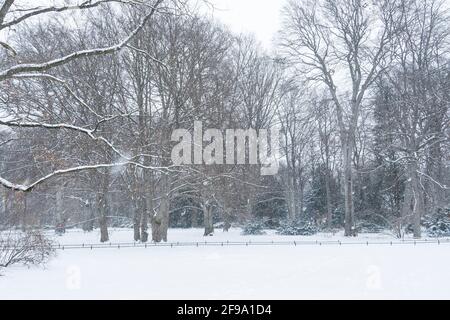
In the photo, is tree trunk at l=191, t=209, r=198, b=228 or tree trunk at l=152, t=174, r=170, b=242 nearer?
tree trunk at l=152, t=174, r=170, b=242

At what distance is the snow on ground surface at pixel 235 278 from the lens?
415 inches

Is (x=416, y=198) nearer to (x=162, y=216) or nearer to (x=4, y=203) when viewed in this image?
(x=162, y=216)

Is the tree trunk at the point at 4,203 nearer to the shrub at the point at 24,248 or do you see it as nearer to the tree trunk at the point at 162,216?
the shrub at the point at 24,248

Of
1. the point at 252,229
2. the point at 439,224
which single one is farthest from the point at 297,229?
the point at 439,224

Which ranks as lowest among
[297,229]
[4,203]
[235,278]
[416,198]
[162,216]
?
[235,278]

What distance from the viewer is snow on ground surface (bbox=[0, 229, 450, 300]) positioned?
34.6 ft

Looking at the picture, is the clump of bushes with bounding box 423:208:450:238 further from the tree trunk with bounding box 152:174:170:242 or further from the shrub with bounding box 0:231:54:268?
the shrub with bounding box 0:231:54:268

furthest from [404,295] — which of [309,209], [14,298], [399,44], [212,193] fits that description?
[309,209]

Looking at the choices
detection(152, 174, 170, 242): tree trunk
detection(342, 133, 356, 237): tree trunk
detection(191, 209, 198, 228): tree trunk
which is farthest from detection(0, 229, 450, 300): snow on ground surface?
detection(191, 209, 198, 228): tree trunk

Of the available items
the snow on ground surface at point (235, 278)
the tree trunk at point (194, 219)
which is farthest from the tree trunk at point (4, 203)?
the tree trunk at point (194, 219)

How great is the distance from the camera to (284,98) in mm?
45906

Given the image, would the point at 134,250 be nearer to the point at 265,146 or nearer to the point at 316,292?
the point at 316,292

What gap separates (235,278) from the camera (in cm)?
1320
